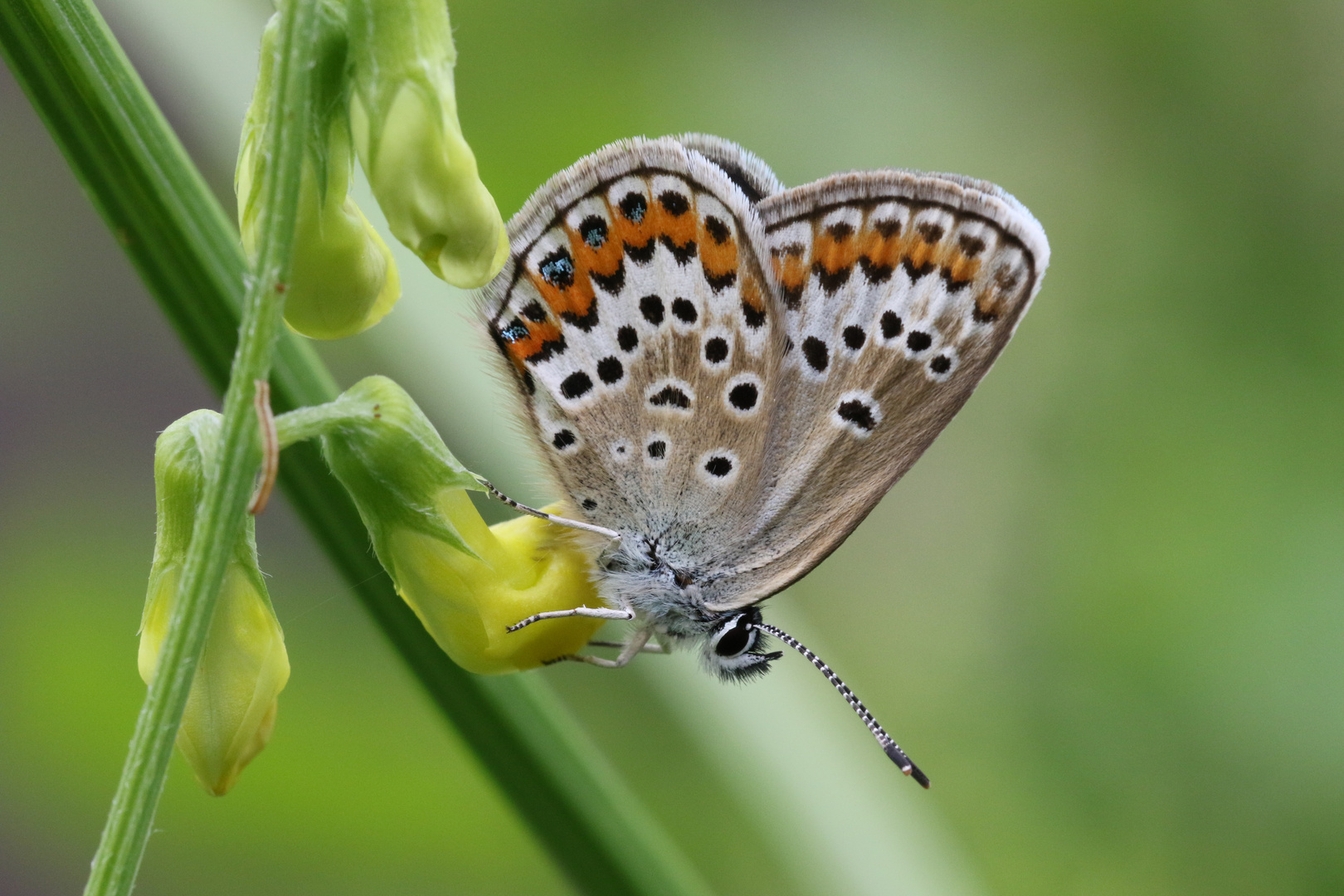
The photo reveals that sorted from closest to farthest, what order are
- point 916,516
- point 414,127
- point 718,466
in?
1. point 414,127
2. point 718,466
3. point 916,516

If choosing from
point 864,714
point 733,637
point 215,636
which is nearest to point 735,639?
point 733,637

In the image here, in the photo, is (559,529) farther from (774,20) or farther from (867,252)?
(774,20)

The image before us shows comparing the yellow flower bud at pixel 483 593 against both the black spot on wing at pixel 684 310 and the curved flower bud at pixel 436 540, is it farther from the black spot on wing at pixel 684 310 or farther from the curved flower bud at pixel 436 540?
the black spot on wing at pixel 684 310

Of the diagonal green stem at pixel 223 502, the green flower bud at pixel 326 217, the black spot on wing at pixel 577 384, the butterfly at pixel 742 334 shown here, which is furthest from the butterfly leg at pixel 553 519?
the diagonal green stem at pixel 223 502

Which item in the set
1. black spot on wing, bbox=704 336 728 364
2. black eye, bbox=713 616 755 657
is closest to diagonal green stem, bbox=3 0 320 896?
black spot on wing, bbox=704 336 728 364

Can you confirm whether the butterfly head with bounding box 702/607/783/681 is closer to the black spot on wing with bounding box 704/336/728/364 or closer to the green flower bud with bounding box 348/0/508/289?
the black spot on wing with bounding box 704/336/728/364

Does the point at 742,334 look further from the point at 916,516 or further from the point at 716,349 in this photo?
the point at 916,516
